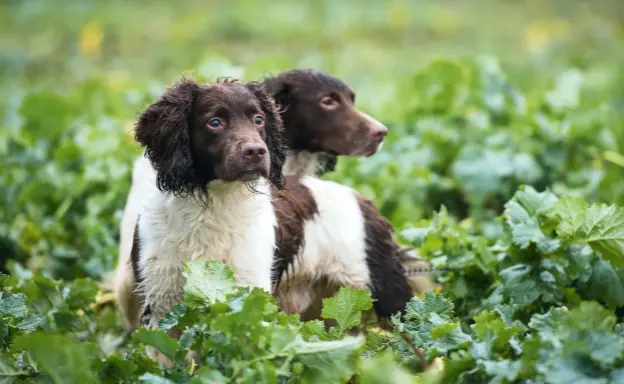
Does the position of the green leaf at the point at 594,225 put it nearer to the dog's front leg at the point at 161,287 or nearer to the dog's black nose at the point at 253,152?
the dog's black nose at the point at 253,152

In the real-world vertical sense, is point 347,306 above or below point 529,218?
below

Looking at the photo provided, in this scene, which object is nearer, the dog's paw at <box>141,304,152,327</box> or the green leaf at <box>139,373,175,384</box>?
the green leaf at <box>139,373,175,384</box>

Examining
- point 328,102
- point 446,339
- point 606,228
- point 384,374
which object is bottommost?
point 446,339

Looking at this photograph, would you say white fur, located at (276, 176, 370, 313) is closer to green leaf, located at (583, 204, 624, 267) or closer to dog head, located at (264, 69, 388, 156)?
dog head, located at (264, 69, 388, 156)

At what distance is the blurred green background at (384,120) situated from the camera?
624 cm

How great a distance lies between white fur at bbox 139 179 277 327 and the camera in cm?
414

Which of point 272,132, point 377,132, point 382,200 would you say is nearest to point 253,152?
point 272,132

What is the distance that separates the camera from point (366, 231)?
493cm

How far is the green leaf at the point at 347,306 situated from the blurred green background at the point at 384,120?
184 cm

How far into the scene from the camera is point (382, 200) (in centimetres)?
630

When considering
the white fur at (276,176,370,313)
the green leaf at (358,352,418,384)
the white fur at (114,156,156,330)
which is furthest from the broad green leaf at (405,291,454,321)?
the white fur at (114,156,156,330)

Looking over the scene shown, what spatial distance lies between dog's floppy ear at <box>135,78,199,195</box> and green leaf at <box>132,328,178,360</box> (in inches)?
29.2

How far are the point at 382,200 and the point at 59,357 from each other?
3.33 meters

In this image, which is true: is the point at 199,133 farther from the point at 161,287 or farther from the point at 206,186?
the point at 161,287
